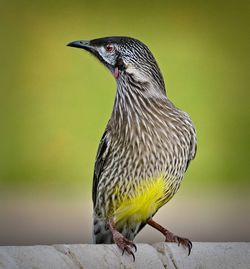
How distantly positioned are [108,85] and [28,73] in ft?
1.16

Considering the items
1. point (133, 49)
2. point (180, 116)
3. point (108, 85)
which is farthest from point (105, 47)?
point (108, 85)

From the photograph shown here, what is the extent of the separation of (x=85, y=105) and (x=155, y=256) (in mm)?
1495

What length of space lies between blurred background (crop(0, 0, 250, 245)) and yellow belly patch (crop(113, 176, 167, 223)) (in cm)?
90

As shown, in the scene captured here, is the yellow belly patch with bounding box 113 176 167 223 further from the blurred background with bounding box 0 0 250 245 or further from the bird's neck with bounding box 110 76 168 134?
the blurred background with bounding box 0 0 250 245

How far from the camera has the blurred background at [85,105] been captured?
11.8 feet

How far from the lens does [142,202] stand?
2600 millimetres

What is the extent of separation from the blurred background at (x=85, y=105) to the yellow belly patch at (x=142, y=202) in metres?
0.90

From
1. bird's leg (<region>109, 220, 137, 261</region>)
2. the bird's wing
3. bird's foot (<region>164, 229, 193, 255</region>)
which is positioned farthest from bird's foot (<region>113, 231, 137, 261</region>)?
the bird's wing

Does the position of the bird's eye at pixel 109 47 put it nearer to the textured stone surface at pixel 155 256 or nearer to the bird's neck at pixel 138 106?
the bird's neck at pixel 138 106

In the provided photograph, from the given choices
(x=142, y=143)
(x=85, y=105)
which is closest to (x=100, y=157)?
(x=142, y=143)

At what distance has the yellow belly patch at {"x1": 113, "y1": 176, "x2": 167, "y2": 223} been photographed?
8.38 ft

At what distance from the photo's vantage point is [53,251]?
6.81 feet

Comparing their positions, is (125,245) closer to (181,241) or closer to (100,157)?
(181,241)

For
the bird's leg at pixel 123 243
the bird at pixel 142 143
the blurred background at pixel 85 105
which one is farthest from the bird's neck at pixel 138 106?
the blurred background at pixel 85 105
